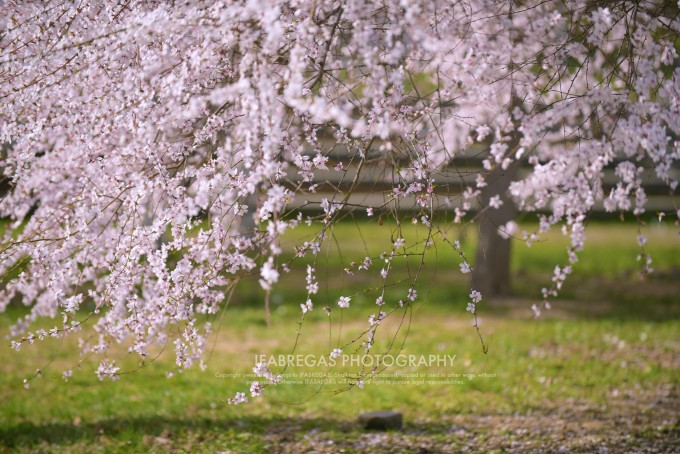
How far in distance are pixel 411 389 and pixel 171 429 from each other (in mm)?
2219

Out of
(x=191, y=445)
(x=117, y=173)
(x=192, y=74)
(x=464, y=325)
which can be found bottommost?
(x=191, y=445)

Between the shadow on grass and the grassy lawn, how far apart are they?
15mm

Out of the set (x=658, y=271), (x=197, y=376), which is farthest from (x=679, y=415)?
(x=658, y=271)

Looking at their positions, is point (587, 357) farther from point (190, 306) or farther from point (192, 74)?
point (192, 74)

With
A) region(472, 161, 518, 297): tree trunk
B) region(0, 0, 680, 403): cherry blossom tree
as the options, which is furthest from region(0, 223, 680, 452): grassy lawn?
region(0, 0, 680, 403): cherry blossom tree

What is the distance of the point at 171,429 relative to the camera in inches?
223

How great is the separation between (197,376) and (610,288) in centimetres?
661

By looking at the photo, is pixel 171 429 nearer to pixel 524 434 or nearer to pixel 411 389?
pixel 411 389

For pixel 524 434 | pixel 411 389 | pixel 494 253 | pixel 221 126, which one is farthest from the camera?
pixel 494 253

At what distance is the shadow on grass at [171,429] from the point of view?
18.0ft

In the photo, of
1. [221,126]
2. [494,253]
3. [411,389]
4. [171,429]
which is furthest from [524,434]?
[494,253]

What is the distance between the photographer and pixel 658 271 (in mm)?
12078

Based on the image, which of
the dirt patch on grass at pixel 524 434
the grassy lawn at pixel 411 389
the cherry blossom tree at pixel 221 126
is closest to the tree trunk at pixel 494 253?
the grassy lawn at pixel 411 389

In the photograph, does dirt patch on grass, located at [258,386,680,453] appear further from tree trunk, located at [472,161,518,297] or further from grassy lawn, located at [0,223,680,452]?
tree trunk, located at [472,161,518,297]
